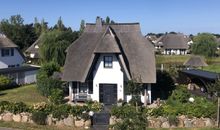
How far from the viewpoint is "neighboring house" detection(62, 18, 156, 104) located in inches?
1577

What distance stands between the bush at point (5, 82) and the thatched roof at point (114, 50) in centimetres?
1168

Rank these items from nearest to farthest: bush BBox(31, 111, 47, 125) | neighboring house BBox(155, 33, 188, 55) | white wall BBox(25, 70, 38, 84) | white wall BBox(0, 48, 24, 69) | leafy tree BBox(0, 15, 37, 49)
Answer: bush BBox(31, 111, 47, 125) < white wall BBox(25, 70, 38, 84) < white wall BBox(0, 48, 24, 69) < leafy tree BBox(0, 15, 37, 49) < neighboring house BBox(155, 33, 188, 55)

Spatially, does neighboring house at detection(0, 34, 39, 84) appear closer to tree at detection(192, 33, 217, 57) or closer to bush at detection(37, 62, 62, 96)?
bush at detection(37, 62, 62, 96)

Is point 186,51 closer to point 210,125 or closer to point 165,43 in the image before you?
point 165,43

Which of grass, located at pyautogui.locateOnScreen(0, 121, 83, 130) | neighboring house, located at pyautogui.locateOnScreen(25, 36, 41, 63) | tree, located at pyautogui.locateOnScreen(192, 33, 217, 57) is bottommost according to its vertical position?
grass, located at pyautogui.locateOnScreen(0, 121, 83, 130)

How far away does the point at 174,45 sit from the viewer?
438 ft

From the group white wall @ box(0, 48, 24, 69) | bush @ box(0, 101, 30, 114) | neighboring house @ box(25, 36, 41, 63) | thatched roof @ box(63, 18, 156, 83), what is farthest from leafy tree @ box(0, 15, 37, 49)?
bush @ box(0, 101, 30, 114)

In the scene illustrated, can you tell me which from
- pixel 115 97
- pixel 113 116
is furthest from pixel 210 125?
pixel 115 97

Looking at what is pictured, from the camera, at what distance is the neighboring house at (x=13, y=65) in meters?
54.7

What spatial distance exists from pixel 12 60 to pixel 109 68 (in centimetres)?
2734

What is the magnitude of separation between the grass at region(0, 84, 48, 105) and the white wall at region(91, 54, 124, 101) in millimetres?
5485

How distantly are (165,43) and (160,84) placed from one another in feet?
290

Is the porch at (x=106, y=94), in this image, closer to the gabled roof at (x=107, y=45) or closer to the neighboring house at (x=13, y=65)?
the gabled roof at (x=107, y=45)

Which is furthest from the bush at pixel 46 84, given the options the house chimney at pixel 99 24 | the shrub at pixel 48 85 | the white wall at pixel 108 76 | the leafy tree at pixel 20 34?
the leafy tree at pixel 20 34
